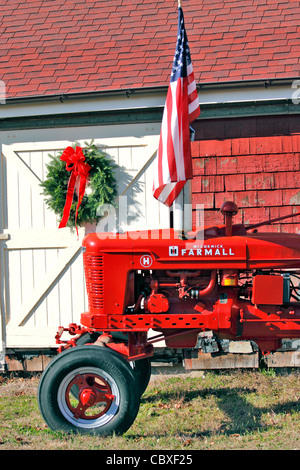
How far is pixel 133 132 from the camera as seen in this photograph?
6414mm

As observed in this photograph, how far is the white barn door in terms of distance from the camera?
21.0ft

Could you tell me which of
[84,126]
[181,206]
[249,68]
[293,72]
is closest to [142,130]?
[84,126]

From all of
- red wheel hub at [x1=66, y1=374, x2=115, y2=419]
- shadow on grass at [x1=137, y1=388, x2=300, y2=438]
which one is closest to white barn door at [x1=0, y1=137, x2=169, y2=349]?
shadow on grass at [x1=137, y1=388, x2=300, y2=438]

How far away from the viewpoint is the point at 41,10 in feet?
25.3

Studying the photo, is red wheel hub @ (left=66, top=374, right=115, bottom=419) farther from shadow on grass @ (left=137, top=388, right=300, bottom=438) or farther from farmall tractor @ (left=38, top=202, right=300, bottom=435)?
shadow on grass @ (left=137, top=388, right=300, bottom=438)

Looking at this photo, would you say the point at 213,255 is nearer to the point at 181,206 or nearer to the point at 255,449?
the point at 181,206

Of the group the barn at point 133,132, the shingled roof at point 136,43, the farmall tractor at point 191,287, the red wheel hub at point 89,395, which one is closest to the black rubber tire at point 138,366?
the farmall tractor at point 191,287

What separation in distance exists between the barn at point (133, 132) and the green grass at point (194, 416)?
0.41m

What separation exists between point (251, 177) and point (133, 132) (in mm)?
1472

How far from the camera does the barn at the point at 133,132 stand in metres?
6.14

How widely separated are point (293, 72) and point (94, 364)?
400 centimetres

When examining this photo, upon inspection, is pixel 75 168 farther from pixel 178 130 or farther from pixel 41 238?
pixel 178 130

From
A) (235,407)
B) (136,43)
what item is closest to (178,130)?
(235,407)

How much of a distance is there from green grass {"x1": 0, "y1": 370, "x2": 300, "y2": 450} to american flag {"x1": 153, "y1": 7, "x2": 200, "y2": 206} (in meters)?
1.90
